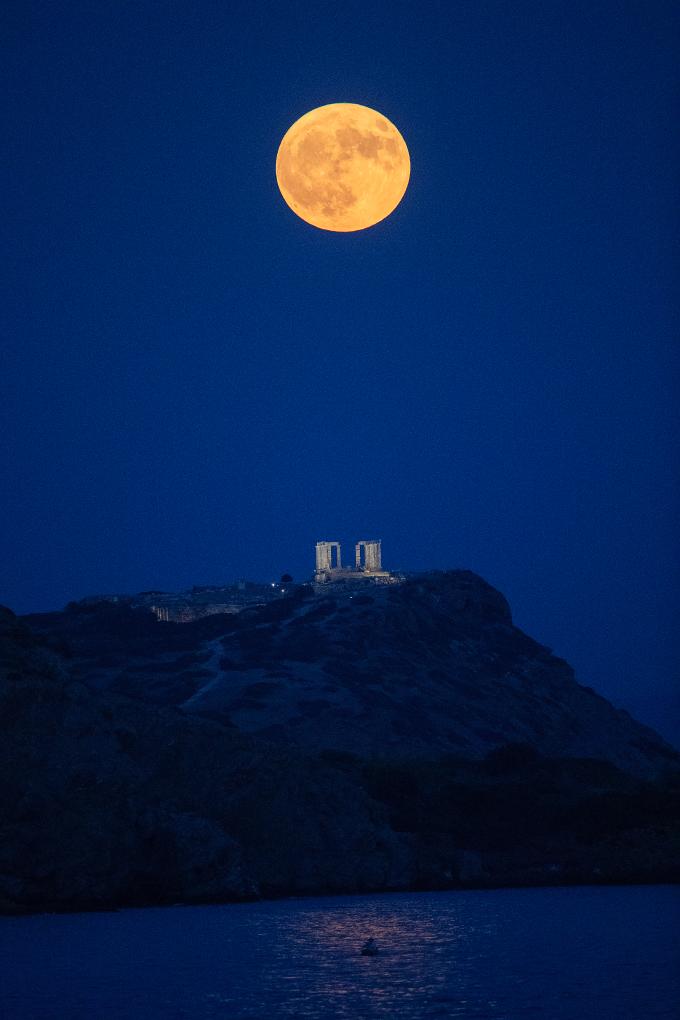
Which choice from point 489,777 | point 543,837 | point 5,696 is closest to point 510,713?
point 489,777

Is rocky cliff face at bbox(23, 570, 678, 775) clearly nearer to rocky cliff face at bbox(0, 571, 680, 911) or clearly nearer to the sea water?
rocky cliff face at bbox(0, 571, 680, 911)

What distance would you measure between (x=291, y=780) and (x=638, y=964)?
37.8 metres

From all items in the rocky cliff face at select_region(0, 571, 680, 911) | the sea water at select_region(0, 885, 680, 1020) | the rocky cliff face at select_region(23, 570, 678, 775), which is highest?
the rocky cliff face at select_region(23, 570, 678, 775)

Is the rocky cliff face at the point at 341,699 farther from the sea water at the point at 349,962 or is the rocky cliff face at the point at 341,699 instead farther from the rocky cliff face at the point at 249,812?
the sea water at the point at 349,962

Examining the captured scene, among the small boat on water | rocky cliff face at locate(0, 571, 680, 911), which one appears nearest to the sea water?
the small boat on water

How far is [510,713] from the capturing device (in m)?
191

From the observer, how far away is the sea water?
3550 cm

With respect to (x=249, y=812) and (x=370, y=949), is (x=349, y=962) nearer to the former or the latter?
(x=370, y=949)

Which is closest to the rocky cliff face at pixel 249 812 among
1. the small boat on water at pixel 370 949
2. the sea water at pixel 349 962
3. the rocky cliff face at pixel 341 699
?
the sea water at pixel 349 962

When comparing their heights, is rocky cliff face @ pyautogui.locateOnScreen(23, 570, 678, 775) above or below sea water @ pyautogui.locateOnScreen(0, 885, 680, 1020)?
above

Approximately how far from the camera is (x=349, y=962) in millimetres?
45156

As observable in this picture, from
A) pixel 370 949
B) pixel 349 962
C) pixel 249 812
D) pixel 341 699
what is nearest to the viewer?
pixel 349 962

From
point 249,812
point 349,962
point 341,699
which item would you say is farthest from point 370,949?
point 341,699

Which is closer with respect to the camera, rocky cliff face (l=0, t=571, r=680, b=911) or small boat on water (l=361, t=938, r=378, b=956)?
small boat on water (l=361, t=938, r=378, b=956)
